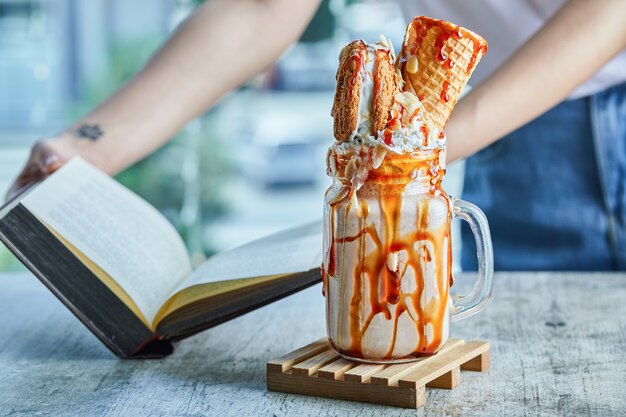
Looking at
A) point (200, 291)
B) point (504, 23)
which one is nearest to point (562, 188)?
point (504, 23)

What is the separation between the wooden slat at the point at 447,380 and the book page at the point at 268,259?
169 mm

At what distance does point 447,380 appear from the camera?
881 mm

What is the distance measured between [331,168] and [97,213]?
36 cm

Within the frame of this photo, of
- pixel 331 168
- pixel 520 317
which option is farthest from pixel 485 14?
pixel 331 168

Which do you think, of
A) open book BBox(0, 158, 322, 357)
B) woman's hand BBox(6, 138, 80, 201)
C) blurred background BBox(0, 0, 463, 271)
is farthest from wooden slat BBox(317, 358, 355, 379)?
blurred background BBox(0, 0, 463, 271)

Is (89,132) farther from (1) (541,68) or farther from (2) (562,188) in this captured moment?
(2) (562,188)

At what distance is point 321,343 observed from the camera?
94cm

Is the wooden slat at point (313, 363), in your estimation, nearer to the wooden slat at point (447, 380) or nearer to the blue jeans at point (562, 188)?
the wooden slat at point (447, 380)

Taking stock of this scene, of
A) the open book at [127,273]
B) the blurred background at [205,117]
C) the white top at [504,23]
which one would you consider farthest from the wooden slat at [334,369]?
the blurred background at [205,117]

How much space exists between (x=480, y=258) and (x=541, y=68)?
0.95ft

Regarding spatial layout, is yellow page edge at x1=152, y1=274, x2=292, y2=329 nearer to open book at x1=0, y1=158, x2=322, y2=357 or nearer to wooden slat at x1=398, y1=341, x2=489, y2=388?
open book at x1=0, y1=158, x2=322, y2=357

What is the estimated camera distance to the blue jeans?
4.67 feet

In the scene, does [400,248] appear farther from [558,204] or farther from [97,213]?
[558,204]

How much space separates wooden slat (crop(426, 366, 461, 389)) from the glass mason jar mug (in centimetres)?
3
